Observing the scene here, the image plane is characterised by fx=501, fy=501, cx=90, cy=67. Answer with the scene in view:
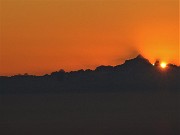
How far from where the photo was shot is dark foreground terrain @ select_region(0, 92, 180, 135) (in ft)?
168

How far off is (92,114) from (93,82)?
17.1 meters

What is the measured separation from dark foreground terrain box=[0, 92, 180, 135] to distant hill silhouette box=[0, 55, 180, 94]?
147 centimetres

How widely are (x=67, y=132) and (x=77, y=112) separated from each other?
1228 cm

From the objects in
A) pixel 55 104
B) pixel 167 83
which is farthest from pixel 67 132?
pixel 167 83

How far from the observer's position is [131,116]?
5981 centimetres

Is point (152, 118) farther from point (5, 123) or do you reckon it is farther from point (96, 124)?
point (5, 123)

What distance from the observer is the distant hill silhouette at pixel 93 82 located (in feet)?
237

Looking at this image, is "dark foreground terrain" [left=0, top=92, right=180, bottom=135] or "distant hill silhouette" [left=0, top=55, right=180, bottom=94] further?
"distant hill silhouette" [left=0, top=55, right=180, bottom=94]

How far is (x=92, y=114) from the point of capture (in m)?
62.3

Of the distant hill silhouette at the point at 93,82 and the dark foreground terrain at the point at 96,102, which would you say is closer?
the dark foreground terrain at the point at 96,102

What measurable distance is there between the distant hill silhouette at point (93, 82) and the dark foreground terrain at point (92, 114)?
1.47 m

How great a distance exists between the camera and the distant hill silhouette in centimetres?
7212

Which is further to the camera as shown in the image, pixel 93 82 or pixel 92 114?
pixel 93 82

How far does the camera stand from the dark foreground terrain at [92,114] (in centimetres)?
5122
